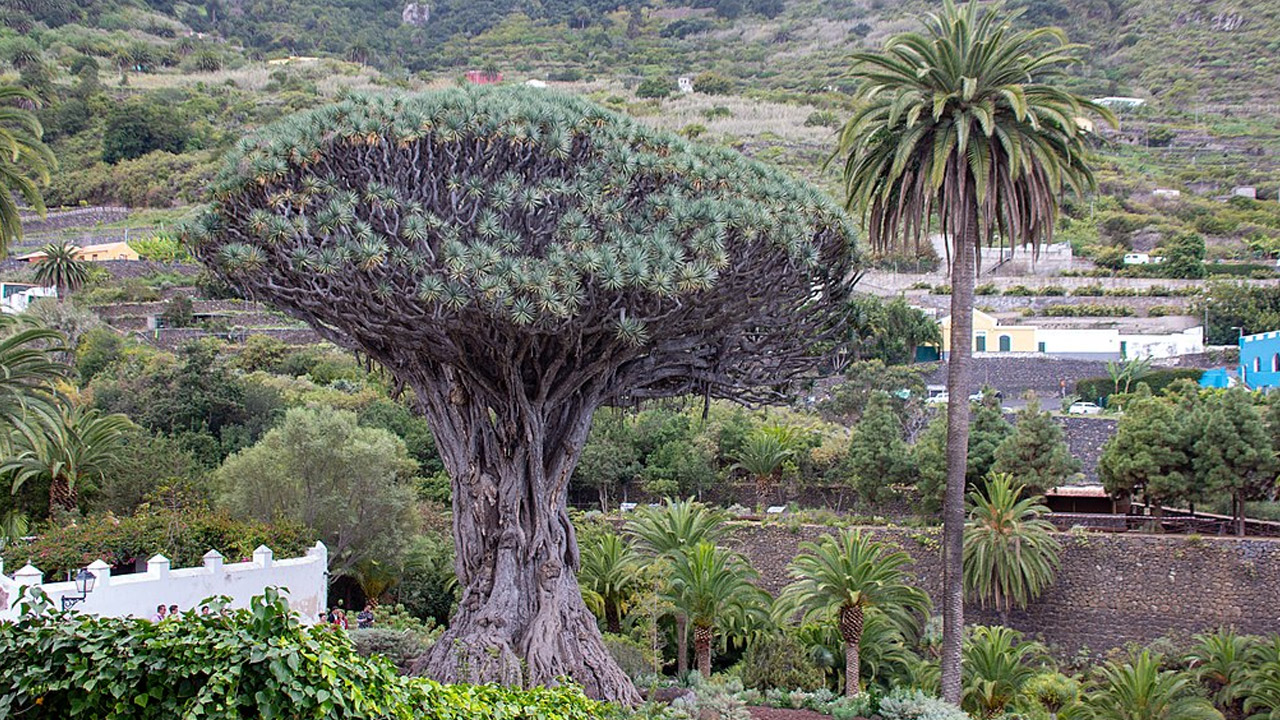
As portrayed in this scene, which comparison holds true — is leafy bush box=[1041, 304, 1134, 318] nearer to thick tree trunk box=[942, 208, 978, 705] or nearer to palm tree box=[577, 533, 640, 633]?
palm tree box=[577, 533, 640, 633]

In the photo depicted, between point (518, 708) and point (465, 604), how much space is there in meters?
6.47

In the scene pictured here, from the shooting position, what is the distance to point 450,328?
14750 mm

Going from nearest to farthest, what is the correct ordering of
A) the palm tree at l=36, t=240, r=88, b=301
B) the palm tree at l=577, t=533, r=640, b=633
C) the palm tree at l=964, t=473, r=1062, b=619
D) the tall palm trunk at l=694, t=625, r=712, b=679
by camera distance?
the tall palm trunk at l=694, t=625, r=712, b=679, the palm tree at l=577, t=533, r=640, b=633, the palm tree at l=964, t=473, r=1062, b=619, the palm tree at l=36, t=240, r=88, b=301

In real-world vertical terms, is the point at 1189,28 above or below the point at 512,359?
above

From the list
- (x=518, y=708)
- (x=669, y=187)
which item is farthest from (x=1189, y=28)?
(x=518, y=708)

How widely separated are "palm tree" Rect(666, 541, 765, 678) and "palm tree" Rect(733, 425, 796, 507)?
1176 centimetres

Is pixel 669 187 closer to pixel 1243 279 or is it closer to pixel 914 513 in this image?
pixel 914 513

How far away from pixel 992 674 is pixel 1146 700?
93.7 inches

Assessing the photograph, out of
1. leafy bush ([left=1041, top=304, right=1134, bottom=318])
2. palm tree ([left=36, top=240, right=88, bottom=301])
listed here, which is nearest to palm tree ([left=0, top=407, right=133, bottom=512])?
palm tree ([left=36, top=240, right=88, bottom=301])

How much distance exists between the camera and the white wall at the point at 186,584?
16.4 m

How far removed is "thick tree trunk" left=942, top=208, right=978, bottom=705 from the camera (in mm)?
17812

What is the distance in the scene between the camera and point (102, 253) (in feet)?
194

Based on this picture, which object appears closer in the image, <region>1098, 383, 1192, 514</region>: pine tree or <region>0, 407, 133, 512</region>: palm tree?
<region>0, 407, 133, 512</region>: palm tree

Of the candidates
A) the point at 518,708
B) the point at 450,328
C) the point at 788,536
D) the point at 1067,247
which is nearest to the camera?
the point at 518,708
